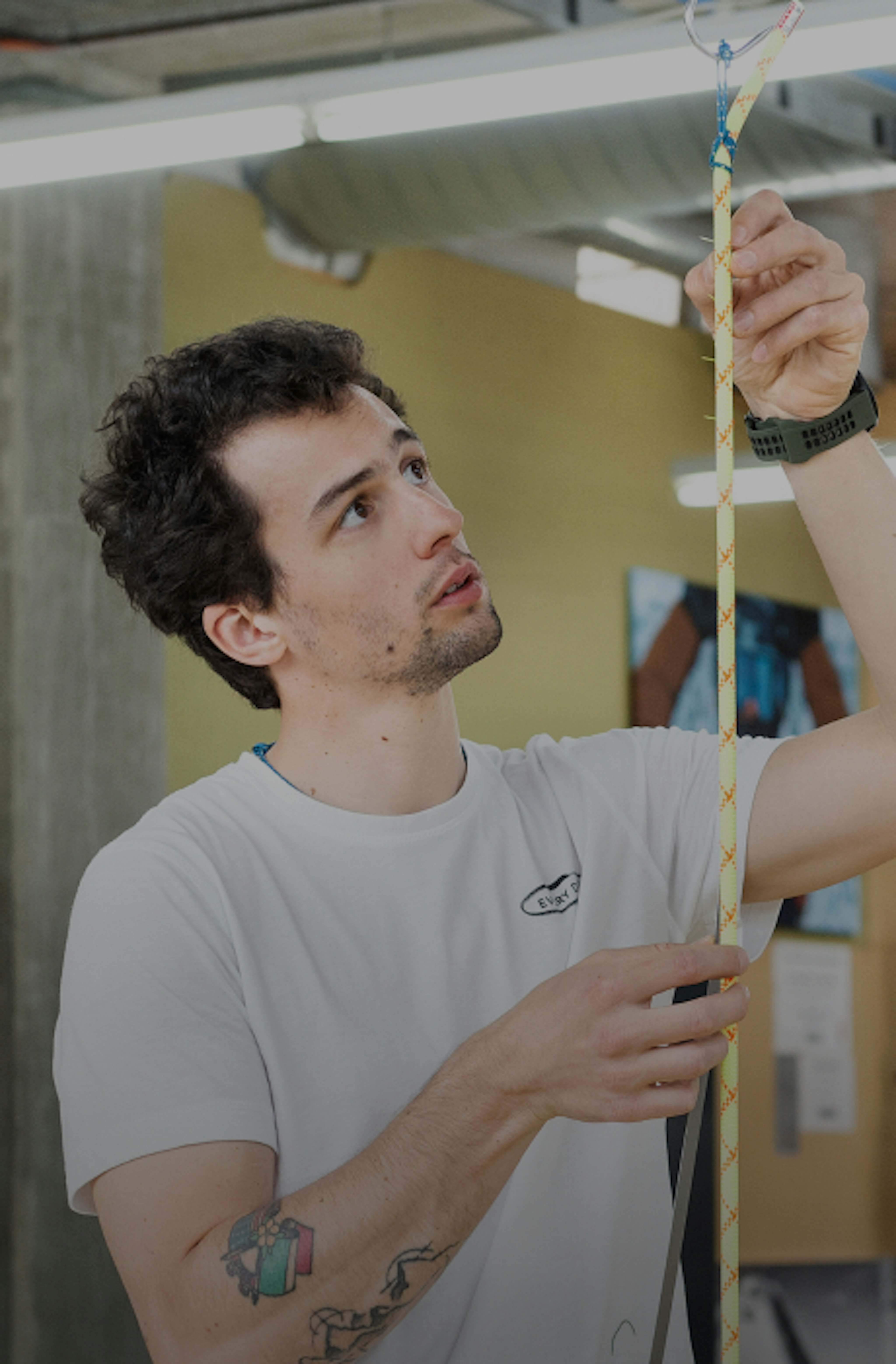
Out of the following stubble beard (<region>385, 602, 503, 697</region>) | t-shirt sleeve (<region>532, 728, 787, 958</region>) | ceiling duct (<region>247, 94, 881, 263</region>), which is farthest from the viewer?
ceiling duct (<region>247, 94, 881, 263</region>)

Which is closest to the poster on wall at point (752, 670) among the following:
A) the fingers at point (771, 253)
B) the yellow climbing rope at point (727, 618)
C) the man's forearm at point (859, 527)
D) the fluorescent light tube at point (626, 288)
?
the fluorescent light tube at point (626, 288)

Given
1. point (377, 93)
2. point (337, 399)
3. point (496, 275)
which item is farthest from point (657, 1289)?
point (496, 275)

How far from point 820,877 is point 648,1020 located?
48cm

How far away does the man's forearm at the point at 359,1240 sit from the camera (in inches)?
41.1

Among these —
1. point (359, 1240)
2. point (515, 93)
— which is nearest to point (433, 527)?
point (359, 1240)

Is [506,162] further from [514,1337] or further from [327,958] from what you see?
[514,1337]

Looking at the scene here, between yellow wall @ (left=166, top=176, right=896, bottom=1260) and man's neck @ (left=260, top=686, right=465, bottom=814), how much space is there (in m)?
1.57

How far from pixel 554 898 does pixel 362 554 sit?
352 mm

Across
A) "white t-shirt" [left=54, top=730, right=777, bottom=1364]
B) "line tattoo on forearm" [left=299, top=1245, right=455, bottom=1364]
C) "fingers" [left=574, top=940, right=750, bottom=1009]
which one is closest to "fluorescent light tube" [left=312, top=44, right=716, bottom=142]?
"white t-shirt" [left=54, top=730, right=777, bottom=1364]

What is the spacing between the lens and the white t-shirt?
46.5 inches

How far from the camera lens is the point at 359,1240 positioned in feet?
3.45

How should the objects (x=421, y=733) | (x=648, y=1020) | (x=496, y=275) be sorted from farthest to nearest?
(x=496, y=275)
(x=421, y=733)
(x=648, y=1020)

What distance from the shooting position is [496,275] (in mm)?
3168

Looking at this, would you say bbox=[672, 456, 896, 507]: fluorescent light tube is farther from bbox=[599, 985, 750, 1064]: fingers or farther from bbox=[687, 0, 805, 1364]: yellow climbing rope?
bbox=[599, 985, 750, 1064]: fingers
